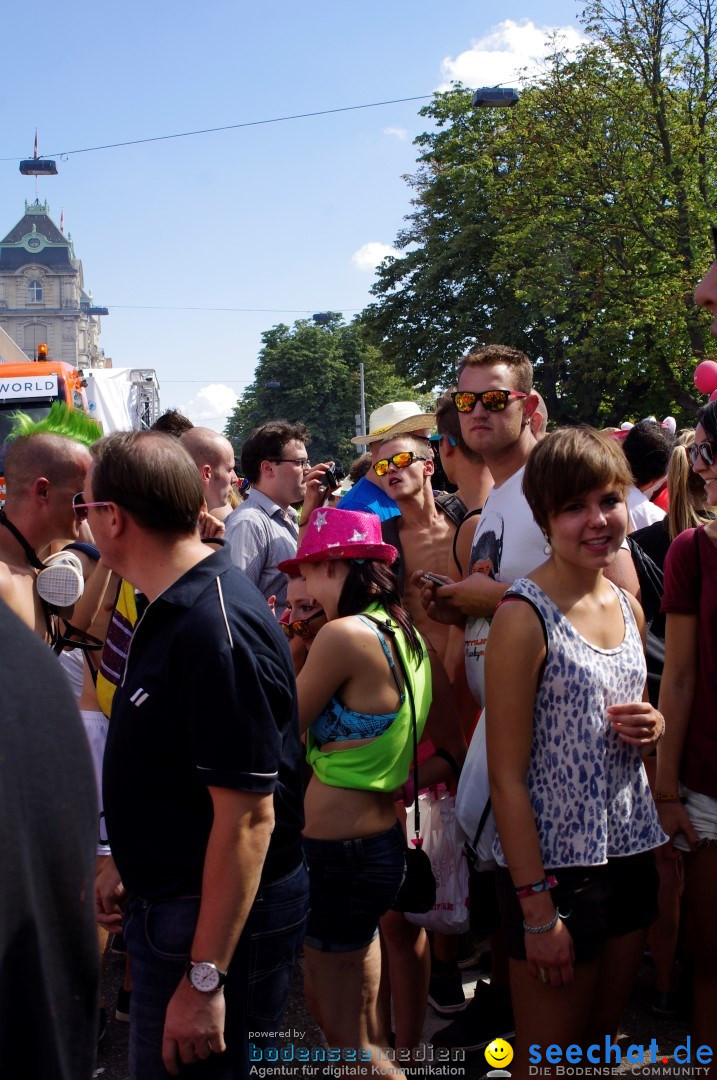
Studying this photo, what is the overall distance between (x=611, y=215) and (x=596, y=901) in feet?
70.5

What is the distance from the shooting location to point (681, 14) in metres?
20.1

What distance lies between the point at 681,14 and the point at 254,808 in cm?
2270

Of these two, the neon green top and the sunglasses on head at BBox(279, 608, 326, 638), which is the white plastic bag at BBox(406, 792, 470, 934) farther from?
the sunglasses on head at BBox(279, 608, 326, 638)

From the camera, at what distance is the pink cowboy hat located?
2.90m

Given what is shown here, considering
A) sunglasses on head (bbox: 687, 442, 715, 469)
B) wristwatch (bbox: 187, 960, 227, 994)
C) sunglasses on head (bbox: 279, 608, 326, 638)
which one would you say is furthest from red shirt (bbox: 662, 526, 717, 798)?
wristwatch (bbox: 187, 960, 227, 994)

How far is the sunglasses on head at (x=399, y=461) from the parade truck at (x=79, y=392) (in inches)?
201

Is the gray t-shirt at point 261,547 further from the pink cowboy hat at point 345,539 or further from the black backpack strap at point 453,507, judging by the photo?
the pink cowboy hat at point 345,539

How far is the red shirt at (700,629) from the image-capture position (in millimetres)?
2719

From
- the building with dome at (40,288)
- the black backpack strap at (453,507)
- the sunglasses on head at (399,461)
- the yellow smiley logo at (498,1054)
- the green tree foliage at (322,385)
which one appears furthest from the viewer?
the building with dome at (40,288)

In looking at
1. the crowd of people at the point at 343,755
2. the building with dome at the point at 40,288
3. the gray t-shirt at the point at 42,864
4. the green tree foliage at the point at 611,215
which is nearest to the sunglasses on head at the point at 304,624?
the crowd of people at the point at 343,755

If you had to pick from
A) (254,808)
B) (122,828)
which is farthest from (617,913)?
(122,828)

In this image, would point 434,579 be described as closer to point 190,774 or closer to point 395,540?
point 395,540

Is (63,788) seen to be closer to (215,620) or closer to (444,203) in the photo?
(215,620)

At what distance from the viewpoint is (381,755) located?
273cm
